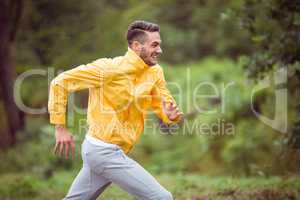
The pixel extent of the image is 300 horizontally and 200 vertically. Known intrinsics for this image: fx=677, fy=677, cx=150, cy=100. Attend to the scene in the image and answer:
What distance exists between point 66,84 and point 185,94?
513 inches

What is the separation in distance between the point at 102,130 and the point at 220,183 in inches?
180

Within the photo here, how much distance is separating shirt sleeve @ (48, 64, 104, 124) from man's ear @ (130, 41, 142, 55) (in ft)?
1.27

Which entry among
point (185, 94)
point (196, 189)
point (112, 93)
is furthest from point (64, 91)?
point (185, 94)

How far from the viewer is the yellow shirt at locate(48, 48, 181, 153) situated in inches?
228

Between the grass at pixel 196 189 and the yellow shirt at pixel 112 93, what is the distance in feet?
9.86

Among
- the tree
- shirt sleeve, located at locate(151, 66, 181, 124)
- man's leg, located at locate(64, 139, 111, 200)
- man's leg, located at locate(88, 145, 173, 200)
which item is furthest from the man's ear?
the tree

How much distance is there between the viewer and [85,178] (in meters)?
5.97

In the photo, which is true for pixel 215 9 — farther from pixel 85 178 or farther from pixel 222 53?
pixel 85 178

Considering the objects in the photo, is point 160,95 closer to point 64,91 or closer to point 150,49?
point 150,49

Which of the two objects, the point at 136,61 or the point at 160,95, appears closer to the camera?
the point at 136,61

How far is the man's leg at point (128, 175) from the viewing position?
5.60 m

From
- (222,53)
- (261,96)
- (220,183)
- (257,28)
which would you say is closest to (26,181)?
(220,183)

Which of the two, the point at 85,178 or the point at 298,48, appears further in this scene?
the point at 298,48

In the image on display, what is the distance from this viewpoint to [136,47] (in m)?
6.02
